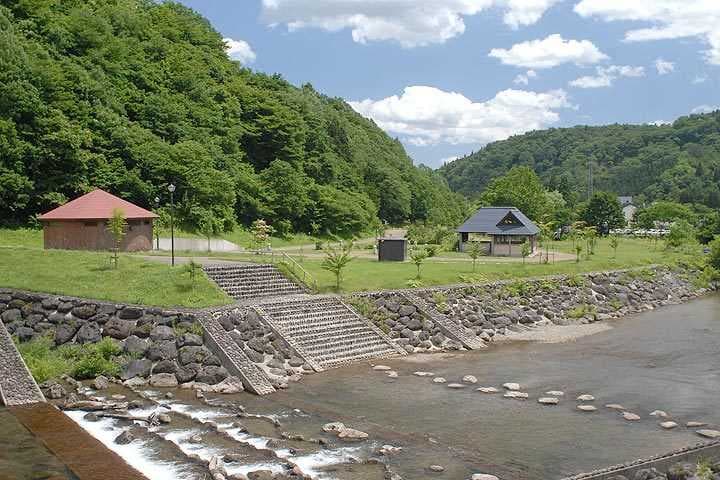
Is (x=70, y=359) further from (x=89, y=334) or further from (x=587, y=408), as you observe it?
(x=587, y=408)

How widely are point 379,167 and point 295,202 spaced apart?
28.8 meters

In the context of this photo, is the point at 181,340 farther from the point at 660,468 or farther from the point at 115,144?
the point at 115,144

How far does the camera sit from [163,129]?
5878 cm

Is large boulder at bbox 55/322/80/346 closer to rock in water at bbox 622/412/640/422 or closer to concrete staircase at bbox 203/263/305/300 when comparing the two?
concrete staircase at bbox 203/263/305/300

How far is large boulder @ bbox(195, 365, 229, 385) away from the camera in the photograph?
21.9 meters

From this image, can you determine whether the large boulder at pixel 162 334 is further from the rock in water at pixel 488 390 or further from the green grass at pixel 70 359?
the rock in water at pixel 488 390

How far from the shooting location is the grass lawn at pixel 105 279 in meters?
26.3

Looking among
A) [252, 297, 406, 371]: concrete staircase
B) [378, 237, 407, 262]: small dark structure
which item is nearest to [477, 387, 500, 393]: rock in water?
[252, 297, 406, 371]: concrete staircase

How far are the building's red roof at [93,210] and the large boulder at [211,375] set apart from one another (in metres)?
17.0

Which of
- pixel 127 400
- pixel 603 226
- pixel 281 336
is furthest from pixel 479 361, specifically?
pixel 603 226

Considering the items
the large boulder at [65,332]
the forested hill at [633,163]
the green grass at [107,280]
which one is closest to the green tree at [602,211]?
the forested hill at [633,163]

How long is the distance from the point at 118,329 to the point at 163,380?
337cm

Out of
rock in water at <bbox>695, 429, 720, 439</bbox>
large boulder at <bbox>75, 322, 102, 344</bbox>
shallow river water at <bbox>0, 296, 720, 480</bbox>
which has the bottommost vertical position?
shallow river water at <bbox>0, 296, 720, 480</bbox>

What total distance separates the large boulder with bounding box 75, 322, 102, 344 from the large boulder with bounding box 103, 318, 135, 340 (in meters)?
0.29
